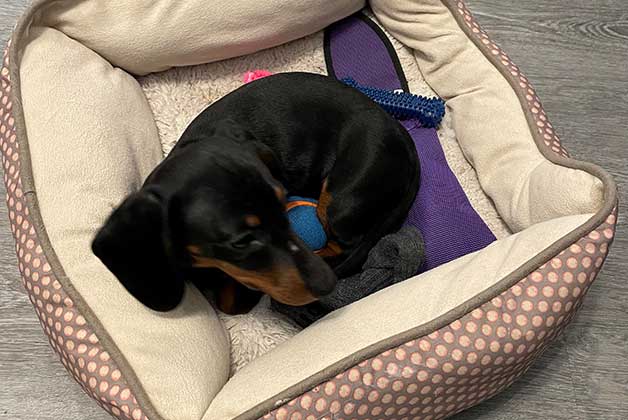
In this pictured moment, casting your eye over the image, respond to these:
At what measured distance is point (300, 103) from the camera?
1.66m

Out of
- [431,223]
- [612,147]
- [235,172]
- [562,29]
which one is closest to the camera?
[235,172]

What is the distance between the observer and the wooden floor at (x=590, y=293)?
5.66 ft

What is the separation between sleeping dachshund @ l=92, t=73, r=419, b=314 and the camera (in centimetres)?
127

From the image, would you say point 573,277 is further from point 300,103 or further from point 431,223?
point 300,103

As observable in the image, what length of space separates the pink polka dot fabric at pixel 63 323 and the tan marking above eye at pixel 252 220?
385 mm

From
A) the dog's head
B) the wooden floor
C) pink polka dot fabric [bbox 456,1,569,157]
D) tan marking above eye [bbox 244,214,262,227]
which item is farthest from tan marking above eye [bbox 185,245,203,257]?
pink polka dot fabric [bbox 456,1,569,157]

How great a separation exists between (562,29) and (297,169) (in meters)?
1.22

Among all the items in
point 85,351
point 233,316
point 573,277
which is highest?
point 573,277

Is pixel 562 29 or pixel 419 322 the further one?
pixel 562 29

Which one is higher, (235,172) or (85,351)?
(235,172)

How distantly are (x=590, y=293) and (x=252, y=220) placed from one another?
1.10 metres

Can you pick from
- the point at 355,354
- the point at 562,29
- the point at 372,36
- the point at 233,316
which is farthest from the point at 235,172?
the point at 562,29

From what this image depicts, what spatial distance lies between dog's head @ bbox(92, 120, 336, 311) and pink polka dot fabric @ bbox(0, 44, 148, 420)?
14 cm

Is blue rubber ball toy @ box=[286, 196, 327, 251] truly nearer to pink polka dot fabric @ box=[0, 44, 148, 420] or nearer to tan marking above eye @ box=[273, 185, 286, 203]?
tan marking above eye @ box=[273, 185, 286, 203]
